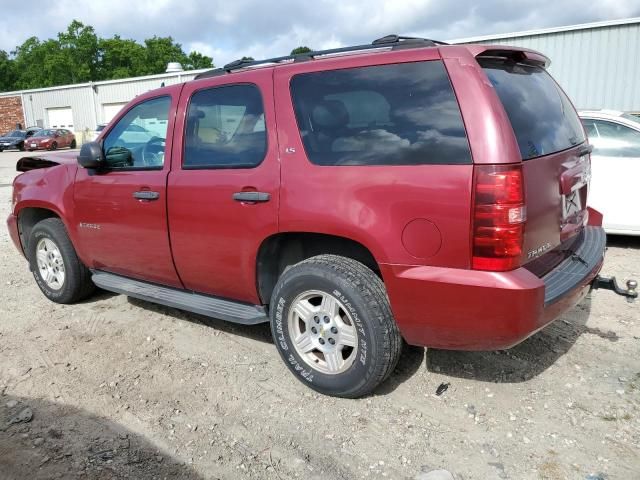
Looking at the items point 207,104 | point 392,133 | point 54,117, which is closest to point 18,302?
point 207,104

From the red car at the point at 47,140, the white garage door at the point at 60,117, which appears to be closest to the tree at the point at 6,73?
the white garage door at the point at 60,117

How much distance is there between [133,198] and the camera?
398 cm

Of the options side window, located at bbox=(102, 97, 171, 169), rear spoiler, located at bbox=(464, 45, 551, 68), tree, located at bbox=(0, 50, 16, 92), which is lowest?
side window, located at bbox=(102, 97, 171, 169)

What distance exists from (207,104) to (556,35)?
14.0 m

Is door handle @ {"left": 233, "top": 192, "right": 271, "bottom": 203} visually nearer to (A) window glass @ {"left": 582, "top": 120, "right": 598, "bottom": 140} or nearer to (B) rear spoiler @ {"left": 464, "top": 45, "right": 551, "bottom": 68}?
(B) rear spoiler @ {"left": 464, "top": 45, "right": 551, "bottom": 68}

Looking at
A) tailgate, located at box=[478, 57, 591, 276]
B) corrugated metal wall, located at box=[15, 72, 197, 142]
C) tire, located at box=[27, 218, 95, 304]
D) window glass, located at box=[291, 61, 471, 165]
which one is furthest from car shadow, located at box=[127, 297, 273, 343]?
corrugated metal wall, located at box=[15, 72, 197, 142]

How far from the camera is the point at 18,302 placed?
202 inches

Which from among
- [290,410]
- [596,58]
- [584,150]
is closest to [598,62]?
[596,58]

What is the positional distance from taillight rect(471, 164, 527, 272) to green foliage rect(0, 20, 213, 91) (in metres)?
78.1

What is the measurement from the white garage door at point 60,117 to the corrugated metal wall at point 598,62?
33609 millimetres

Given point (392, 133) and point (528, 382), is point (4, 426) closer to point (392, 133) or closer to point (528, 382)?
point (392, 133)

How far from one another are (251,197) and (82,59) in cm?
8056

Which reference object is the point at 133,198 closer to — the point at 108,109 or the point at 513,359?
the point at 513,359

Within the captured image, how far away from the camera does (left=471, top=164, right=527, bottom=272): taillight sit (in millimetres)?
2518
